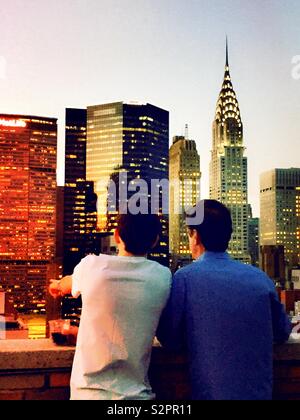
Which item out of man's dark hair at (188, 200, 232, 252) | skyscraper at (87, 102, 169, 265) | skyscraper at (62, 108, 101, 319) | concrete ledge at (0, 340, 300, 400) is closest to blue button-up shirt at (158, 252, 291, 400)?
man's dark hair at (188, 200, 232, 252)

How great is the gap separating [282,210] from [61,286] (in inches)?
5753

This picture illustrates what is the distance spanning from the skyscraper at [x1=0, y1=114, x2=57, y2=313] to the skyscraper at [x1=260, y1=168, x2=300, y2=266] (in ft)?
176

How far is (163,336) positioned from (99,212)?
4898 inches

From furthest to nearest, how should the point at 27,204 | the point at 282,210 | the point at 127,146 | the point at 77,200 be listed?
the point at 27,204, the point at 282,210, the point at 77,200, the point at 127,146

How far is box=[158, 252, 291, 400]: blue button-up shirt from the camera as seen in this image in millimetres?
2500

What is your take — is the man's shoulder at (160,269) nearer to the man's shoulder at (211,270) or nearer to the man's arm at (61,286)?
the man's shoulder at (211,270)

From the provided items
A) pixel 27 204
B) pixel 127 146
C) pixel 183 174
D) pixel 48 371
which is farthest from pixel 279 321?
pixel 27 204

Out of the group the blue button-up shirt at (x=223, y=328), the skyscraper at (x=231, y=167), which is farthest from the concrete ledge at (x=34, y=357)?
the skyscraper at (x=231, y=167)

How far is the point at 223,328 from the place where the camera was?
2508 mm

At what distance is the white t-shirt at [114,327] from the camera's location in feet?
7.68

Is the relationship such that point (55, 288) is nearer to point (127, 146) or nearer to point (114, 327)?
point (114, 327)

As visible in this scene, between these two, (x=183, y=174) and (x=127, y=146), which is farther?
(x=183, y=174)

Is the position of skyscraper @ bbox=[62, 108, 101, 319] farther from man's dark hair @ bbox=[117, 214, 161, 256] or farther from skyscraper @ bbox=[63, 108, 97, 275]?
man's dark hair @ bbox=[117, 214, 161, 256]
